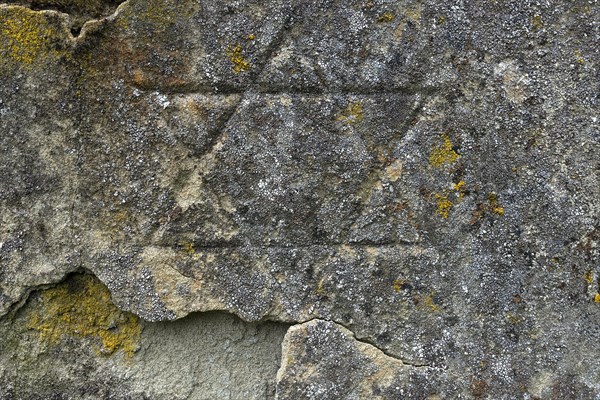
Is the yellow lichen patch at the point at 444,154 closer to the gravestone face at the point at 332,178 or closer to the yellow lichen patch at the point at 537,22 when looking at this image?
the gravestone face at the point at 332,178

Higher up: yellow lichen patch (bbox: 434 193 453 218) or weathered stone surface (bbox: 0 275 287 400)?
yellow lichen patch (bbox: 434 193 453 218)

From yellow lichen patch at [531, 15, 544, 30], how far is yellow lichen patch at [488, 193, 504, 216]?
1.34ft

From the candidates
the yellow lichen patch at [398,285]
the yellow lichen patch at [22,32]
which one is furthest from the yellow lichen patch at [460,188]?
the yellow lichen patch at [22,32]

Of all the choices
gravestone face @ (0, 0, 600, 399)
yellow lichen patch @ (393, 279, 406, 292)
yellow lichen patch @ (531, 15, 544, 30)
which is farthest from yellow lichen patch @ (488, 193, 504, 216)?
yellow lichen patch @ (531, 15, 544, 30)

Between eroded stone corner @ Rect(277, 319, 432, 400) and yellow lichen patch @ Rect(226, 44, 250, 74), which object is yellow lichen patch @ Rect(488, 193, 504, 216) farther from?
A: yellow lichen patch @ Rect(226, 44, 250, 74)

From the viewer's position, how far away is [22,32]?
1583 millimetres

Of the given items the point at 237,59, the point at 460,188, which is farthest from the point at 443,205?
the point at 237,59

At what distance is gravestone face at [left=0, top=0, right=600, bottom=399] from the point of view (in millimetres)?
1574

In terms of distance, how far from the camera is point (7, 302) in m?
1.66

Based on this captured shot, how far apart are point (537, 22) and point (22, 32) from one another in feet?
4.05

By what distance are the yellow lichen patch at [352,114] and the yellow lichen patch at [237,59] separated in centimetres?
26

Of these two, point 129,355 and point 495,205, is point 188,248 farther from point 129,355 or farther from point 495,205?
point 495,205

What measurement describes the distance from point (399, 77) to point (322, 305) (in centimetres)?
59

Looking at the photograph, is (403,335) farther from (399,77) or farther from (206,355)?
(399,77)
